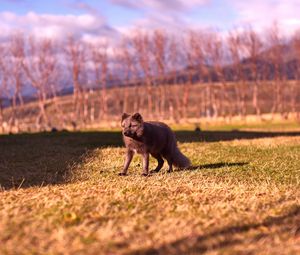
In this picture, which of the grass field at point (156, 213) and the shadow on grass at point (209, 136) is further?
the shadow on grass at point (209, 136)

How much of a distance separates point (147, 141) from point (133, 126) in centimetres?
70

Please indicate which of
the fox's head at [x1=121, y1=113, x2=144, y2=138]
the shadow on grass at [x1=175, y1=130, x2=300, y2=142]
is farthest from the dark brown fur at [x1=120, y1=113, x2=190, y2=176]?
the shadow on grass at [x1=175, y1=130, x2=300, y2=142]

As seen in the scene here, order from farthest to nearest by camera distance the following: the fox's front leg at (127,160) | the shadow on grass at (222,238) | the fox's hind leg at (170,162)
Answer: the fox's hind leg at (170,162), the fox's front leg at (127,160), the shadow on grass at (222,238)

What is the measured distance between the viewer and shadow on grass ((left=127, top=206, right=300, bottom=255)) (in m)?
5.79

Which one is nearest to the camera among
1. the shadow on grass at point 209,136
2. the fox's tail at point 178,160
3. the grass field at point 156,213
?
the grass field at point 156,213

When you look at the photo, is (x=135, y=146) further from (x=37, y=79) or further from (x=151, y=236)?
(x=37, y=79)

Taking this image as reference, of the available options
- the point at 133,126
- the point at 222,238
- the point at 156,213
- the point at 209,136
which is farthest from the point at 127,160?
the point at 209,136

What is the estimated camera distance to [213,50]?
8744 centimetres

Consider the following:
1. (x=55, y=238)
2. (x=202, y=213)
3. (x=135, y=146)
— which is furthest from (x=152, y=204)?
(x=135, y=146)

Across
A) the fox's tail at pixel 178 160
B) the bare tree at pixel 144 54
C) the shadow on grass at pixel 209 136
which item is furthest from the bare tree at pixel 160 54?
the fox's tail at pixel 178 160

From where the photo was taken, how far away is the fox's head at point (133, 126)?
41.2ft

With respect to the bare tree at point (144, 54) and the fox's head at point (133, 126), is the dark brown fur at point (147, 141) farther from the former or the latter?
the bare tree at point (144, 54)

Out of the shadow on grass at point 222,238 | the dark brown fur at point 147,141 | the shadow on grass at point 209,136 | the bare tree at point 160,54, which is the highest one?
the bare tree at point 160,54

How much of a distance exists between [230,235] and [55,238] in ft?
8.06
